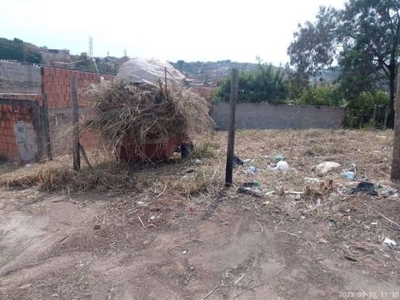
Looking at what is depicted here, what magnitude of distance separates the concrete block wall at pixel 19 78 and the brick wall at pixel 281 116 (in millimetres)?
7081

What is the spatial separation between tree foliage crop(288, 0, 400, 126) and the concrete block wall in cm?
1179

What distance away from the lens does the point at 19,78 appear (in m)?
9.65

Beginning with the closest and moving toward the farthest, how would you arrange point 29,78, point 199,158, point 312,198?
point 312,198 < point 199,158 < point 29,78

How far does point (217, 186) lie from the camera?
4.09 m

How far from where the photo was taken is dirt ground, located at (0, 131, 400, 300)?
228cm

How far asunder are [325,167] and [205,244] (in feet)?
9.68

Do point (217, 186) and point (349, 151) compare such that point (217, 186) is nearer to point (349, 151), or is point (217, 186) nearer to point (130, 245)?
point (130, 245)

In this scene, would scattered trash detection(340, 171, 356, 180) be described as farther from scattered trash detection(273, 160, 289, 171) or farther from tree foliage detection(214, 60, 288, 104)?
tree foliage detection(214, 60, 288, 104)

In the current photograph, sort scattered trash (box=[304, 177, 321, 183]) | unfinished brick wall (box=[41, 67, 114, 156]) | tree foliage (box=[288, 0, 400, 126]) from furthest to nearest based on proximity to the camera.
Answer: tree foliage (box=[288, 0, 400, 126])
unfinished brick wall (box=[41, 67, 114, 156])
scattered trash (box=[304, 177, 321, 183])

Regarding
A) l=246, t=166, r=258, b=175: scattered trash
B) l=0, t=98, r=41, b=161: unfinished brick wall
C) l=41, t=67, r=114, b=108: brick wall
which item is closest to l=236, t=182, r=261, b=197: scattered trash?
l=246, t=166, r=258, b=175: scattered trash

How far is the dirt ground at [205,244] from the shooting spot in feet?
7.47

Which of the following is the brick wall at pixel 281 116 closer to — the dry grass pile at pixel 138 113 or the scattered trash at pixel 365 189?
the dry grass pile at pixel 138 113

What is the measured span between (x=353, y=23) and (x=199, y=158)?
11.6 m

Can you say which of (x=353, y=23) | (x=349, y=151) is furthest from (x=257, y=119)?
(x=349, y=151)
